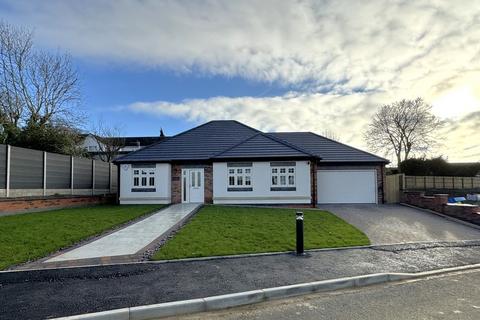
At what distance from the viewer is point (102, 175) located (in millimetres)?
23609

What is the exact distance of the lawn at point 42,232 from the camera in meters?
7.82

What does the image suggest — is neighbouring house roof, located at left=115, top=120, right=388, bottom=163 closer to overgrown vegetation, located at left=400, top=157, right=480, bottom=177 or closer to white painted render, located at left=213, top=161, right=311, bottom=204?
white painted render, located at left=213, top=161, right=311, bottom=204

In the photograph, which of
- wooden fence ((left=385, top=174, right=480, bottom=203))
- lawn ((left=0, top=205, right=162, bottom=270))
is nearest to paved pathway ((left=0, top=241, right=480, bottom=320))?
lawn ((left=0, top=205, right=162, bottom=270))

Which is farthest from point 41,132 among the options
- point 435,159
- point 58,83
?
point 435,159

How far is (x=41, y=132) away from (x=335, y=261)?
853 inches

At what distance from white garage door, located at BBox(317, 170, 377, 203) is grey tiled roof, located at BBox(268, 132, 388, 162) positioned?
87 cm

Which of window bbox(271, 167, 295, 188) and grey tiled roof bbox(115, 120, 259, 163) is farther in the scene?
grey tiled roof bbox(115, 120, 259, 163)

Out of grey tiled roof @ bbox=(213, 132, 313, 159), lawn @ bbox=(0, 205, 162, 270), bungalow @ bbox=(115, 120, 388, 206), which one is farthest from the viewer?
bungalow @ bbox=(115, 120, 388, 206)

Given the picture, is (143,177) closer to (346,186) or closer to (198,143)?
(198,143)

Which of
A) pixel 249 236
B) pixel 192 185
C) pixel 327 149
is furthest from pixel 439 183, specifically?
pixel 249 236

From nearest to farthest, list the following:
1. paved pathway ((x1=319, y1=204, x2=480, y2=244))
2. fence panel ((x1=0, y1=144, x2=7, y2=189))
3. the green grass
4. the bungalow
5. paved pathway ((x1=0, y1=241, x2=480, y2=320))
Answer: paved pathway ((x1=0, y1=241, x2=480, y2=320)) → the green grass → paved pathway ((x1=319, y1=204, x2=480, y2=244)) → fence panel ((x1=0, y1=144, x2=7, y2=189)) → the bungalow

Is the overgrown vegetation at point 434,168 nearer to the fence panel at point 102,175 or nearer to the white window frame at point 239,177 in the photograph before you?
the white window frame at point 239,177

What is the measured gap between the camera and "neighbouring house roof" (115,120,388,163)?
66.8 feet

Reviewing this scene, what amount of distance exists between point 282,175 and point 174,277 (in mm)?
14363
